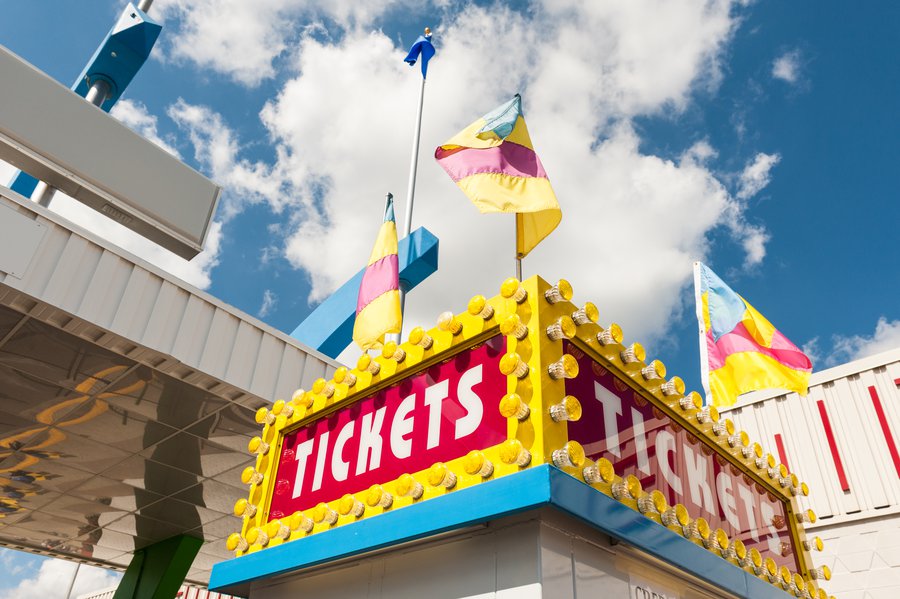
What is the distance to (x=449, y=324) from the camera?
4.48 meters

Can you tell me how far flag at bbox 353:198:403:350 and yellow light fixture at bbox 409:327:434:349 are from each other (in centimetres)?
300

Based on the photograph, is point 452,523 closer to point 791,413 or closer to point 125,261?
point 125,261

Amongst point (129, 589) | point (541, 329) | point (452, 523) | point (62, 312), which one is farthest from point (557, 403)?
point (129, 589)

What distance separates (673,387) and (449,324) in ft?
6.11

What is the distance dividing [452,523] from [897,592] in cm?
855

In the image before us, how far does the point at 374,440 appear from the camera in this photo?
15.6 feet

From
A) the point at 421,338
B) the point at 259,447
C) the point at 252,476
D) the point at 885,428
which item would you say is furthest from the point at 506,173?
the point at 885,428

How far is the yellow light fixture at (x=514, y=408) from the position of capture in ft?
12.0

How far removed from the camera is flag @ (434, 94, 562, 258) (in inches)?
230

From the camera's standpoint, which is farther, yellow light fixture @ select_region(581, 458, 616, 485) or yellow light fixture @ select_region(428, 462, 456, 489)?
yellow light fixture @ select_region(428, 462, 456, 489)

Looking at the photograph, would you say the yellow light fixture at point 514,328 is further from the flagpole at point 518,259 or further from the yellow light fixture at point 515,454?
the flagpole at point 518,259

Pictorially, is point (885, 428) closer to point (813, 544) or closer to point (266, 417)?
point (813, 544)

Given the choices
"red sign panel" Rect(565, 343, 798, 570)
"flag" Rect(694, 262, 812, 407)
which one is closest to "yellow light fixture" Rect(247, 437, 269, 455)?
"red sign panel" Rect(565, 343, 798, 570)

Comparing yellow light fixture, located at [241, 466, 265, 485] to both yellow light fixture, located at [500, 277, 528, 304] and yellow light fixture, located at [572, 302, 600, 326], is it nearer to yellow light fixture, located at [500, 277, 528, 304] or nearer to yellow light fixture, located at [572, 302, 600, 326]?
yellow light fixture, located at [500, 277, 528, 304]
